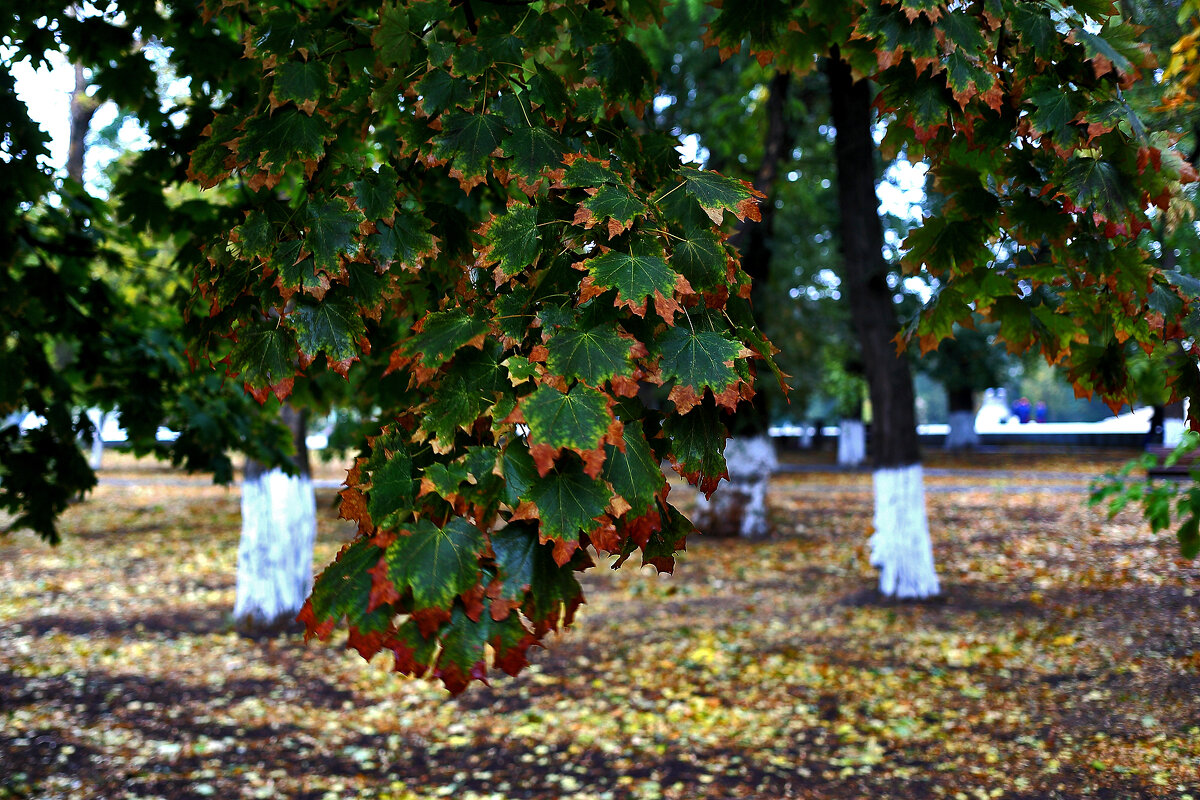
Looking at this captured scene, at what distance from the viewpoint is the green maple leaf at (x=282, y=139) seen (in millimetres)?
2223

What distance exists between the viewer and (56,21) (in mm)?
4398

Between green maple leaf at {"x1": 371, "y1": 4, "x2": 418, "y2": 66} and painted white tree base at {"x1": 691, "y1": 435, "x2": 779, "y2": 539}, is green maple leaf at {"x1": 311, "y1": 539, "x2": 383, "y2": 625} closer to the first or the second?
green maple leaf at {"x1": 371, "y1": 4, "x2": 418, "y2": 66}

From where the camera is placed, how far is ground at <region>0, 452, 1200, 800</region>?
5160mm

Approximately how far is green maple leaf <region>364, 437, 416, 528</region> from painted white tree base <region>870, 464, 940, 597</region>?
7.81 meters

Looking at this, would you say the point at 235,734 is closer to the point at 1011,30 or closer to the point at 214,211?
the point at 214,211

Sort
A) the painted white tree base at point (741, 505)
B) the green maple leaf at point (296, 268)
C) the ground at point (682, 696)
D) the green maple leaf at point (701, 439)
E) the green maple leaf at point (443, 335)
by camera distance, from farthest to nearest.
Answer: the painted white tree base at point (741, 505) → the ground at point (682, 696) → the green maple leaf at point (296, 268) → the green maple leaf at point (701, 439) → the green maple leaf at point (443, 335)

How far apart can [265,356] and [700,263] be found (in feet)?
3.38

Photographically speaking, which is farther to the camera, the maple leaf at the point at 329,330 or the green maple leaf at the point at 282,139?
the green maple leaf at the point at 282,139

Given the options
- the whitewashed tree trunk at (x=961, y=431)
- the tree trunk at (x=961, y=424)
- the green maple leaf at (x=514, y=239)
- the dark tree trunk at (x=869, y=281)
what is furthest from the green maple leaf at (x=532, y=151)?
the whitewashed tree trunk at (x=961, y=431)

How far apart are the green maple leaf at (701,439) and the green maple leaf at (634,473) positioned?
19 cm

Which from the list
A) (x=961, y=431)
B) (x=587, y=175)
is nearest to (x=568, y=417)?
(x=587, y=175)

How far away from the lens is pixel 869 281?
9.05 m

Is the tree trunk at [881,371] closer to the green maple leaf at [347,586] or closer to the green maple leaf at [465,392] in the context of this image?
the green maple leaf at [465,392]

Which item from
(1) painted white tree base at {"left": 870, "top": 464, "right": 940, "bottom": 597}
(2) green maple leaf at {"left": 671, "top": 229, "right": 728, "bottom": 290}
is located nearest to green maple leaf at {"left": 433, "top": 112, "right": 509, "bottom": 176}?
(2) green maple leaf at {"left": 671, "top": 229, "right": 728, "bottom": 290}
